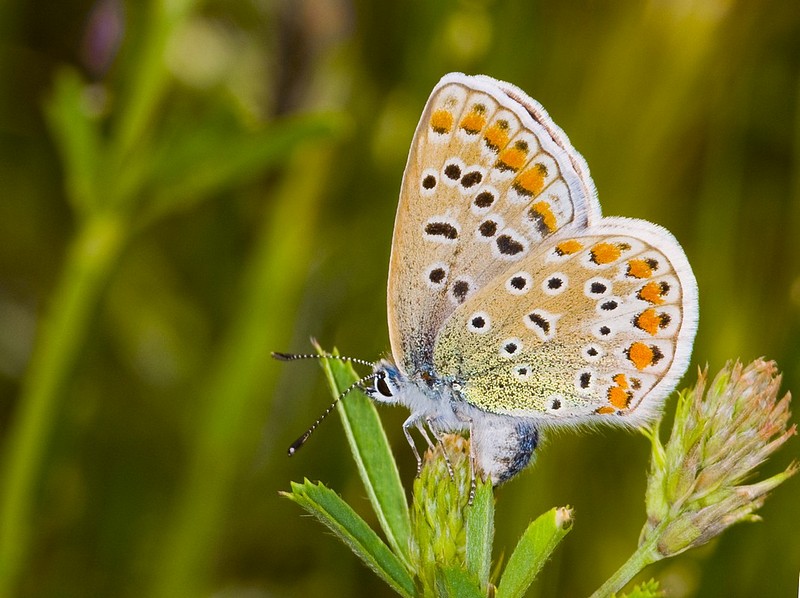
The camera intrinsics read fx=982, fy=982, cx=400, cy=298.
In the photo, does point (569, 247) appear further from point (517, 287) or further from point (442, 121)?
point (442, 121)

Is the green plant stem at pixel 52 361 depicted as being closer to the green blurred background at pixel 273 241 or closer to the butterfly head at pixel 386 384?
the green blurred background at pixel 273 241

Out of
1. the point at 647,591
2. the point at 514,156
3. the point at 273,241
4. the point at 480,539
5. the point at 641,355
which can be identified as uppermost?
the point at 273,241

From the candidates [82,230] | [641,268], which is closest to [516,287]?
[641,268]

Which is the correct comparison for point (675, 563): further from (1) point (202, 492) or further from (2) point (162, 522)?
(2) point (162, 522)

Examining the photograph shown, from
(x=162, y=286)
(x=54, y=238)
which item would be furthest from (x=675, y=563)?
(x=54, y=238)

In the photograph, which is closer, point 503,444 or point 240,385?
point 503,444

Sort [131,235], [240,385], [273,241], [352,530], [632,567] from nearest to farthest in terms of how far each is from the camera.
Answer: [632,567] < [352,530] < [131,235] < [240,385] < [273,241]

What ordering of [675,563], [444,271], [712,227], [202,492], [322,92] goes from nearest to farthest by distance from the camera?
1. [444,271]
2. [675,563]
3. [202,492]
4. [712,227]
5. [322,92]
